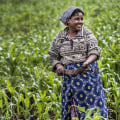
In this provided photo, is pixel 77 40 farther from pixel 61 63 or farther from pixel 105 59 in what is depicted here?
pixel 105 59

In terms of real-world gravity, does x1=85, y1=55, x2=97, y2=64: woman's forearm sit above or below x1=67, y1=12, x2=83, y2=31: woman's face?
below

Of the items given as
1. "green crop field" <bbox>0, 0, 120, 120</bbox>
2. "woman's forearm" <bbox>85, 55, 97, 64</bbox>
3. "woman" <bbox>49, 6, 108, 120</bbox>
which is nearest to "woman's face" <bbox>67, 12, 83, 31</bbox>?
"woman" <bbox>49, 6, 108, 120</bbox>

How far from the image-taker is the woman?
258 centimetres

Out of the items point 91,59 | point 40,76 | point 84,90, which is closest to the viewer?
point 91,59

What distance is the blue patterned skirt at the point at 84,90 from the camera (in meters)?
2.61

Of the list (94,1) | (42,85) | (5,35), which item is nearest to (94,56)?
(42,85)

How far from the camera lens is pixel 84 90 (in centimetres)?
262

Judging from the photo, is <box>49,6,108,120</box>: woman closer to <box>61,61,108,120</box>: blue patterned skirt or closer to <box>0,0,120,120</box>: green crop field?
<box>61,61,108,120</box>: blue patterned skirt

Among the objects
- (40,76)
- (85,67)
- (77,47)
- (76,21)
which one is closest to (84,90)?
(85,67)

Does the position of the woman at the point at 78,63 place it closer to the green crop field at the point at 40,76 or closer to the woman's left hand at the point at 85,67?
the woman's left hand at the point at 85,67

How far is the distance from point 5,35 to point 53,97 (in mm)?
6142

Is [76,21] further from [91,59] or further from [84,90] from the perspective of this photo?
[84,90]

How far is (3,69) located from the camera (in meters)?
5.14

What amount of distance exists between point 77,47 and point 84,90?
43cm
